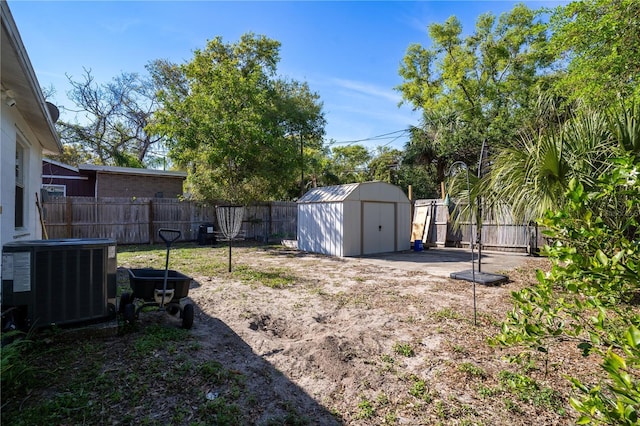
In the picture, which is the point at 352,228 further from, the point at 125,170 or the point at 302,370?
the point at 125,170

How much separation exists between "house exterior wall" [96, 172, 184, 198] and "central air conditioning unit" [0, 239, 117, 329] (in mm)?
13309

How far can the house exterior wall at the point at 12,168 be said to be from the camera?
3451 mm

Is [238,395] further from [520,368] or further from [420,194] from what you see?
[420,194]

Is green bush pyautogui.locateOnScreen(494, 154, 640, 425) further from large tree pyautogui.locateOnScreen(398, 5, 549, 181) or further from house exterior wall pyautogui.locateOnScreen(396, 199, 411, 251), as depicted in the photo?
large tree pyautogui.locateOnScreen(398, 5, 549, 181)

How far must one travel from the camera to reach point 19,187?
4797 mm

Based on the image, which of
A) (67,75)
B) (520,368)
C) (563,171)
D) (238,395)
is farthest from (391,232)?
(67,75)

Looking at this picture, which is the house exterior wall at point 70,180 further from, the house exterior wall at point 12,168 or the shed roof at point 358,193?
the house exterior wall at point 12,168

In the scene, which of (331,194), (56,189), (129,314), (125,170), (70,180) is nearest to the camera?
(129,314)

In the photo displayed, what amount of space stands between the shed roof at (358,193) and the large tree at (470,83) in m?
7.64

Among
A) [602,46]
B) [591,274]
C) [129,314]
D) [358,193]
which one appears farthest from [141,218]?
[602,46]

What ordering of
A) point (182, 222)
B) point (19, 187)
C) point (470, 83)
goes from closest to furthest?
1. point (19, 187)
2. point (182, 222)
3. point (470, 83)

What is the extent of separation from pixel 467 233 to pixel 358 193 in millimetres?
5529

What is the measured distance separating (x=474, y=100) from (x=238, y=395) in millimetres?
21996

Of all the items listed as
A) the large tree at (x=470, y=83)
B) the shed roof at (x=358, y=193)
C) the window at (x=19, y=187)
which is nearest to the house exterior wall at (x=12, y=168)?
the window at (x=19, y=187)
